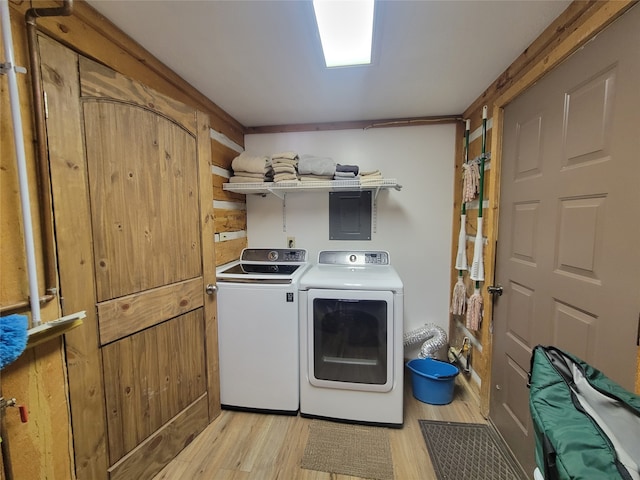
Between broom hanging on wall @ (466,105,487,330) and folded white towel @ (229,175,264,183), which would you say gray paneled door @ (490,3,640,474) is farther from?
folded white towel @ (229,175,264,183)

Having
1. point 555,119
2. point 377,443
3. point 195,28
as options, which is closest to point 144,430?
point 377,443

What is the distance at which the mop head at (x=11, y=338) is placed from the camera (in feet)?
2.60

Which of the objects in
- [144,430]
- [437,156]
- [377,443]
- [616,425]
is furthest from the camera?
[437,156]

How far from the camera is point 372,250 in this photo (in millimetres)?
2467

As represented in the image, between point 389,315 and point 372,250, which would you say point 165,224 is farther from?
point 372,250

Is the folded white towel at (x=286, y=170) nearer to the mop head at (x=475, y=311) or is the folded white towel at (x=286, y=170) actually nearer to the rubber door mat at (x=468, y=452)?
the mop head at (x=475, y=311)

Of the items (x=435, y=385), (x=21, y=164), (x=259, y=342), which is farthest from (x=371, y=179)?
(x=21, y=164)

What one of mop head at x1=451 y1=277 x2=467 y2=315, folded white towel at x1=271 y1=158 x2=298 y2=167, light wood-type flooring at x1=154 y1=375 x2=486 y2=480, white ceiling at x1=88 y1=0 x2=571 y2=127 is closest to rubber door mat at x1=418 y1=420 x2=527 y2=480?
light wood-type flooring at x1=154 y1=375 x2=486 y2=480

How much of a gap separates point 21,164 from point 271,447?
185 cm

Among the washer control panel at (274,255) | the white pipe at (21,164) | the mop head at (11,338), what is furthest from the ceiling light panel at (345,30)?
the mop head at (11,338)

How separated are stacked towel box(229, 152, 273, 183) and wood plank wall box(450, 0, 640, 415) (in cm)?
165

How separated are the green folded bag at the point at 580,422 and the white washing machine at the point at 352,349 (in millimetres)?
986

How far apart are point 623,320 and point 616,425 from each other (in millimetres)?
487

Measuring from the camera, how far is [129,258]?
1.30 meters
